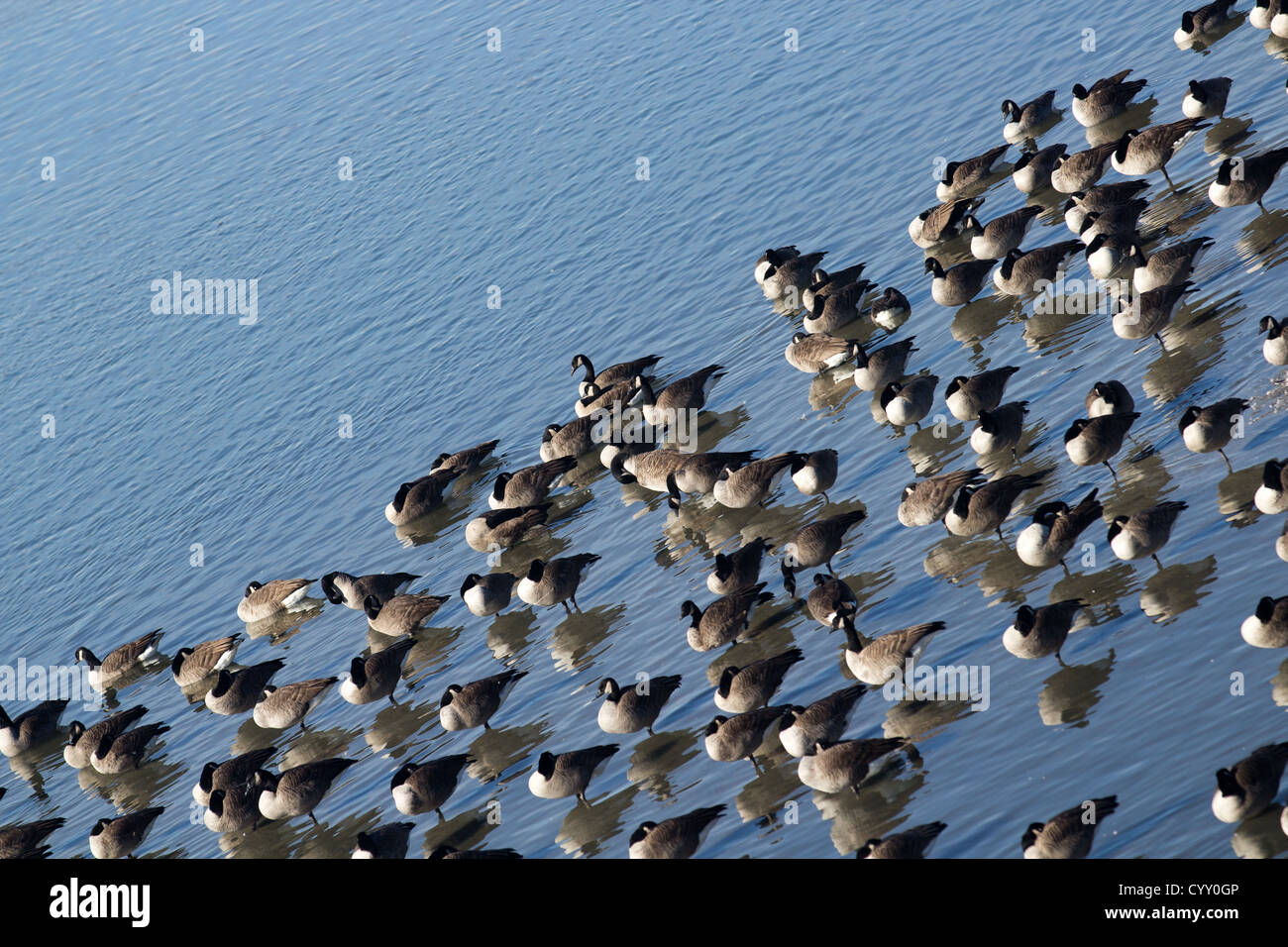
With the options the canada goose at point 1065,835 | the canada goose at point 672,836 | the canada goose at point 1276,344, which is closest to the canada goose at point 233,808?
the canada goose at point 672,836

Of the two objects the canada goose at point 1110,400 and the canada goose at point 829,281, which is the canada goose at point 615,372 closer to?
the canada goose at point 829,281

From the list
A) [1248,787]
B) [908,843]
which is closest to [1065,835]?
[908,843]

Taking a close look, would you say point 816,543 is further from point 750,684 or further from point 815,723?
point 815,723

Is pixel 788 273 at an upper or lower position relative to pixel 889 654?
upper

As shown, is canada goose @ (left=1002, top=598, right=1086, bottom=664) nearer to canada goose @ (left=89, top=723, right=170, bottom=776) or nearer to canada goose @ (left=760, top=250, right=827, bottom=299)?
canada goose @ (left=760, top=250, right=827, bottom=299)

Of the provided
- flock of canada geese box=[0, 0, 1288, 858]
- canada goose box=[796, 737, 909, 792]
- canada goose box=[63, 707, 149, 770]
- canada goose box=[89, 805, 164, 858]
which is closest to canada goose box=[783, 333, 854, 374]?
flock of canada geese box=[0, 0, 1288, 858]
